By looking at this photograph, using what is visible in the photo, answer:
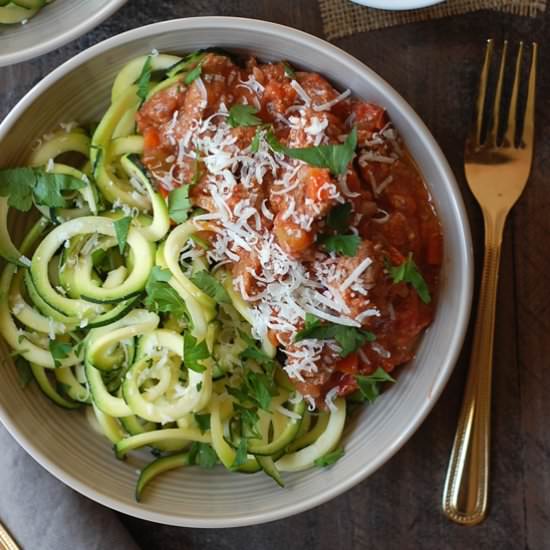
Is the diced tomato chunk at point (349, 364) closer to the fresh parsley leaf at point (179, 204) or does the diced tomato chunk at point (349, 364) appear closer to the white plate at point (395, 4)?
the fresh parsley leaf at point (179, 204)

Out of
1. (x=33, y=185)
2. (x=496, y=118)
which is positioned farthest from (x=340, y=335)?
(x=33, y=185)

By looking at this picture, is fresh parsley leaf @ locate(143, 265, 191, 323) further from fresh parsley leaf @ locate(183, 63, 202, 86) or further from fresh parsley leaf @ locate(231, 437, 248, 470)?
fresh parsley leaf @ locate(183, 63, 202, 86)

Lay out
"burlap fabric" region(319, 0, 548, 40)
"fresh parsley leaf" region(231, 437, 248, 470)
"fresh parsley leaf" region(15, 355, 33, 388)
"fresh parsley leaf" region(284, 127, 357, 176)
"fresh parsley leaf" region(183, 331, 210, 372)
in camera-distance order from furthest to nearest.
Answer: "burlap fabric" region(319, 0, 548, 40)
"fresh parsley leaf" region(15, 355, 33, 388)
"fresh parsley leaf" region(231, 437, 248, 470)
"fresh parsley leaf" region(183, 331, 210, 372)
"fresh parsley leaf" region(284, 127, 357, 176)

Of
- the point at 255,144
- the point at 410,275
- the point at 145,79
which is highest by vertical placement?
the point at 145,79

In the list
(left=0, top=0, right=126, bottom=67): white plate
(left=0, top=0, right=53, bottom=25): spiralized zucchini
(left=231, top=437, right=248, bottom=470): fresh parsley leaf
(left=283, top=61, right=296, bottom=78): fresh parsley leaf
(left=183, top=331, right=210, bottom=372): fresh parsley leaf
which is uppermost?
(left=0, top=0, right=53, bottom=25): spiralized zucchini

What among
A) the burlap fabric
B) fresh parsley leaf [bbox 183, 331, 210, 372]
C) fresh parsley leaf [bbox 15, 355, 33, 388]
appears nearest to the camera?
fresh parsley leaf [bbox 183, 331, 210, 372]

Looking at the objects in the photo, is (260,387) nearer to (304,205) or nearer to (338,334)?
(338,334)

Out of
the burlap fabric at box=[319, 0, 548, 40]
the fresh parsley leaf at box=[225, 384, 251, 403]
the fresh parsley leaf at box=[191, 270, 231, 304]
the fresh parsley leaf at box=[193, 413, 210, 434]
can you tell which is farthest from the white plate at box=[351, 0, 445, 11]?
the fresh parsley leaf at box=[193, 413, 210, 434]
